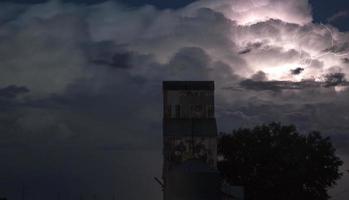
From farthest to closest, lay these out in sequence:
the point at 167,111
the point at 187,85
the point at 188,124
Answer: the point at 187,85 < the point at 167,111 < the point at 188,124

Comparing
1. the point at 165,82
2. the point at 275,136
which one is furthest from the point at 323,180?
the point at 165,82

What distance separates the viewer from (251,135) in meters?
63.1

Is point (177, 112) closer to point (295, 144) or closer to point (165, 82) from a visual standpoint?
point (165, 82)

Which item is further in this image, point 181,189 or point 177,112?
point 177,112

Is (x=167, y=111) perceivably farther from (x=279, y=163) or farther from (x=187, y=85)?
(x=279, y=163)

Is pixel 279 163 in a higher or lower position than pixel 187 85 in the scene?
lower

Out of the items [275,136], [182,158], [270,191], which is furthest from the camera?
[275,136]

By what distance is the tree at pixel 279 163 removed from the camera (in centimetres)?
5900

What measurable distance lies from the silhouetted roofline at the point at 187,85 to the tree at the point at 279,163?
8452 mm

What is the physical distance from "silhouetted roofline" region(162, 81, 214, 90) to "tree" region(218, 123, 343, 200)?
8.45m

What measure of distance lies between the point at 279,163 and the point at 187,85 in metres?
12.7

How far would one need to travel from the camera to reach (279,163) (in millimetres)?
60125

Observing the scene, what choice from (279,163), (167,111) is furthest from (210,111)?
(279,163)

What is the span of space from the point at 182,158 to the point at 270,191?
10364 millimetres
